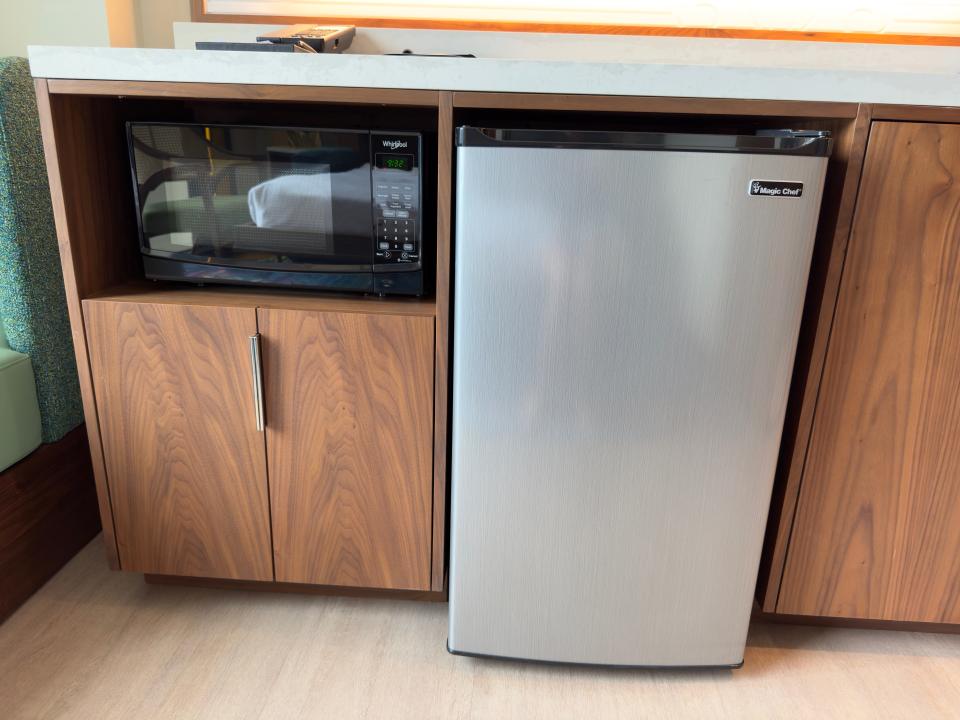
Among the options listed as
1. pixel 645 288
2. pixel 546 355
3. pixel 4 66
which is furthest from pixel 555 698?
pixel 4 66

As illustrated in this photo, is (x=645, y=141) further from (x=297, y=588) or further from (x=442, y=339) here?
(x=297, y=588)

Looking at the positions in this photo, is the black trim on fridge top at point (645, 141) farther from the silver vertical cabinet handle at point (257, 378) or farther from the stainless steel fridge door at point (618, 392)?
the silver vertical cabinet handle at point (257, 378)

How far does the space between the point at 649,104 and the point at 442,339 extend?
1.52 feet

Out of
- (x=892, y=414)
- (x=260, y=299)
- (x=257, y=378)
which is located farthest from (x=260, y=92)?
(x=892, y=414)

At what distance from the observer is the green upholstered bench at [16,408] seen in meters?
1.18

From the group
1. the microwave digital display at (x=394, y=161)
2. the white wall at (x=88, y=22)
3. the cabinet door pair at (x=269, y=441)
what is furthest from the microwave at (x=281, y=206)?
the white wall at (x=88, y=22)

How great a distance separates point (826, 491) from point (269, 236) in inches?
40.5

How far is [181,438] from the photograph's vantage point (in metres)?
1.15

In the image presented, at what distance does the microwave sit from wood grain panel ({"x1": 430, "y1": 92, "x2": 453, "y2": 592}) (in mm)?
79

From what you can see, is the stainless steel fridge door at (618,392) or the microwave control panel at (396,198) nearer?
the stainless steel fridge door at (618,392)

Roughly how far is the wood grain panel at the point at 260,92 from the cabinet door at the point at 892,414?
67 centimetres

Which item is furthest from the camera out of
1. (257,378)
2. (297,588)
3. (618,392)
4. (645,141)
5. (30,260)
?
(297,588)

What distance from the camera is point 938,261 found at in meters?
0.99

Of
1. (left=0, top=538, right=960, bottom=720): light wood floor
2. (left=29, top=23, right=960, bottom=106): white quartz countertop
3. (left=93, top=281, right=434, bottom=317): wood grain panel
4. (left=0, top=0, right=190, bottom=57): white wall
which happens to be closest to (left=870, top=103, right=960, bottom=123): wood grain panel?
(left=29, top=23, right=960, bottom=106): white quartz countertop
